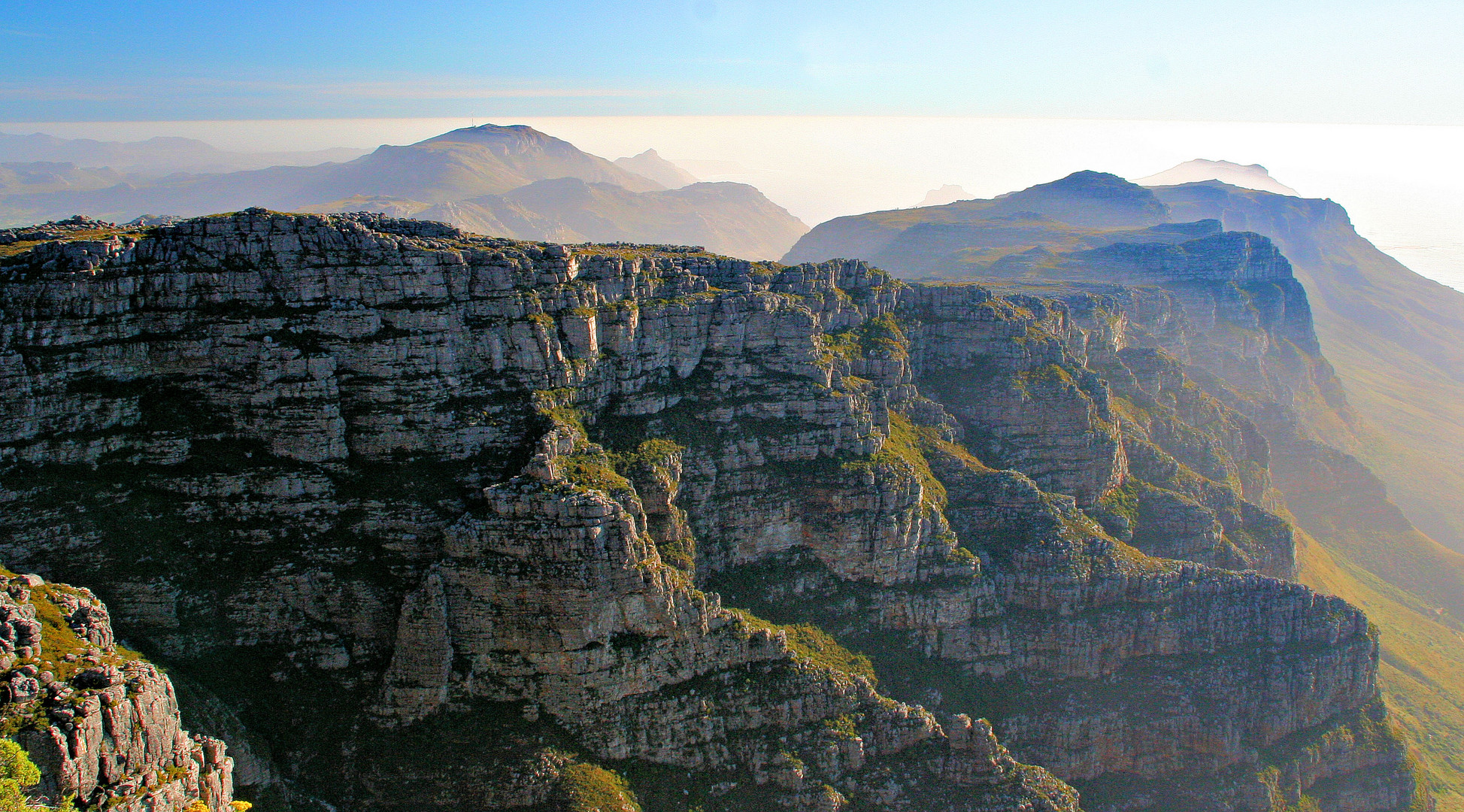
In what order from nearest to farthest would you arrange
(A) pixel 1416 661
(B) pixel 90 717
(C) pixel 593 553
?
(B) pixel 90 717 < (C) pixel 593 553 < (A) pixel 1416 661

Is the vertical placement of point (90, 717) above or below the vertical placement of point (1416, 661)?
above

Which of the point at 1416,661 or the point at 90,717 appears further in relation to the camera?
the point at 1416,661

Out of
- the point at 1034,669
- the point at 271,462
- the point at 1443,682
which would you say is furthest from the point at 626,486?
the point at 1443,682

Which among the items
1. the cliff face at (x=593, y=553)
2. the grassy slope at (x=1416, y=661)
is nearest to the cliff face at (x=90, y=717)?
the cliff face at (x=593, y=553)

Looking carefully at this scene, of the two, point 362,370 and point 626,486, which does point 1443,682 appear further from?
point 362,370

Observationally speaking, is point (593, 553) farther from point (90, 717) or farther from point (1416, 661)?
point (1416, 661)

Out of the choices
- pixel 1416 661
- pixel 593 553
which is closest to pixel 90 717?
pixel 593 553
